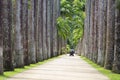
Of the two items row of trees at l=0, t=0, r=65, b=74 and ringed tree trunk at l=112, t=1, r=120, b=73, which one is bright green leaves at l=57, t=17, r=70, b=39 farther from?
ringed tree trunk at l=112, t=1, r=120, b=73

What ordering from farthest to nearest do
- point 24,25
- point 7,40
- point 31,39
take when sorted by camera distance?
point 31,39 → point 24,25 → point 7,40

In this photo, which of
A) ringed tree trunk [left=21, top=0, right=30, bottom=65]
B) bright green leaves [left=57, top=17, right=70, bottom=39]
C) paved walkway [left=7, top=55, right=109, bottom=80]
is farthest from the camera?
bright green leaves [left=57, top=17, right=70, bottom=39]

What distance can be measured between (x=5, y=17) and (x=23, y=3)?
7352 mm

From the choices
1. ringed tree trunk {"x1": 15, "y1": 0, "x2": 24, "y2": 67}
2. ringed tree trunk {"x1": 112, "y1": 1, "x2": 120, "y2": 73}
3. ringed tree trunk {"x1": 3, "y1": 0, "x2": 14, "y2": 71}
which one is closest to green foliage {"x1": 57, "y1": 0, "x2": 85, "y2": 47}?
ringed tree trunk {"x1": 15, "y1": 0, "x2": 24, "y2": 67}

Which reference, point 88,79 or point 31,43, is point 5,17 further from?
point 31,43

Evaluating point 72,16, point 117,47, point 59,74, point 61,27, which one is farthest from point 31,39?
point 72,16

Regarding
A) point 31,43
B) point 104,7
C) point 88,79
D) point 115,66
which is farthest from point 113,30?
point 31,43

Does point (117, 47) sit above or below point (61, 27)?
below

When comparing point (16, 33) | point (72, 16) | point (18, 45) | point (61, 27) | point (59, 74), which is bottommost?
point (59, 74)

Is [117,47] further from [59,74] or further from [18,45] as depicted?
[18,45]

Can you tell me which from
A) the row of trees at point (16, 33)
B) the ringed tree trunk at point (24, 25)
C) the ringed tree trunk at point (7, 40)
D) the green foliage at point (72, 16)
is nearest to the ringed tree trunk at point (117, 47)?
the row of trees at point (16, 33)

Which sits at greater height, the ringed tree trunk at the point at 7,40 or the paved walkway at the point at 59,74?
the ringed tree trunk at the point at 7,40

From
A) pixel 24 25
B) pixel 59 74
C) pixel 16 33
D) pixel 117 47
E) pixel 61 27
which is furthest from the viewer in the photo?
pixel 61 27

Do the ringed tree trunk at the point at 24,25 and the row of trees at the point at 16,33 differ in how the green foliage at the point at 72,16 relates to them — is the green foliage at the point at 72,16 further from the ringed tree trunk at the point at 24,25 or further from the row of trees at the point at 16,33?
the ringed tree trunk at the point at 24,25
